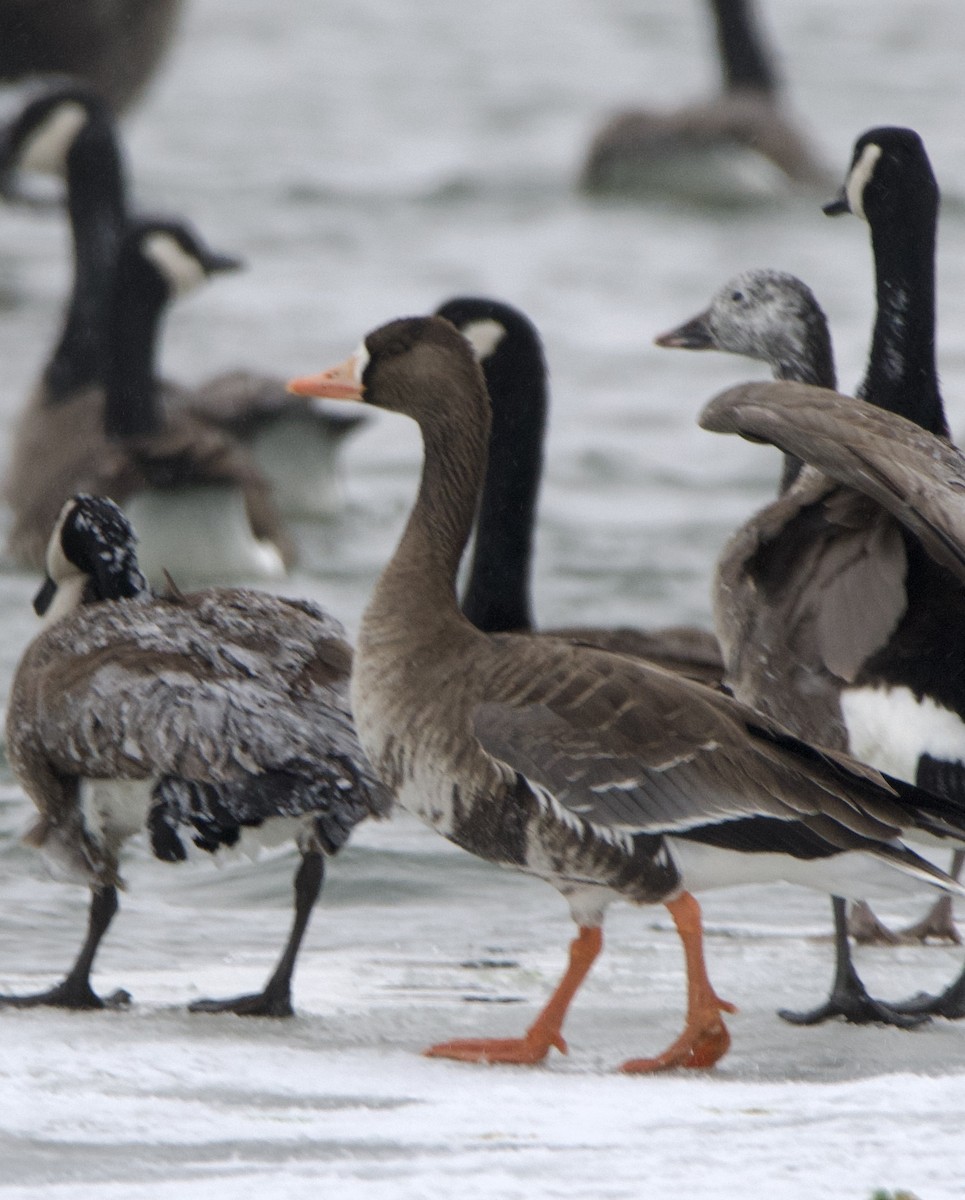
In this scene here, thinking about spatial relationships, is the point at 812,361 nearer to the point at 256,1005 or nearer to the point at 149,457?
the point at 256,1005

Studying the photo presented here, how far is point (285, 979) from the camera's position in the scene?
550 cm

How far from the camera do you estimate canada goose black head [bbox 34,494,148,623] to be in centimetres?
621

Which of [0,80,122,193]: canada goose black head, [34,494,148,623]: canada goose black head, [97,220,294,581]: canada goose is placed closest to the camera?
[34,494,148,623]: canada goose black head

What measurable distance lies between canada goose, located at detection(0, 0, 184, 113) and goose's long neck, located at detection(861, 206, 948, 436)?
1674 centimetres

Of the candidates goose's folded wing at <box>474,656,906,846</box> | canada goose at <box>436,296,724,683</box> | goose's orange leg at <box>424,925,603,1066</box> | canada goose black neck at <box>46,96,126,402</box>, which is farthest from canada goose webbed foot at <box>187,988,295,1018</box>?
canada goose black neck at <box>46,96,126,402</box>

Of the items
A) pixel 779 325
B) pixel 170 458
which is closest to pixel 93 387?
pixel 170 458

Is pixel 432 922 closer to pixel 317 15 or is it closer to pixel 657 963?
pixel 657 963

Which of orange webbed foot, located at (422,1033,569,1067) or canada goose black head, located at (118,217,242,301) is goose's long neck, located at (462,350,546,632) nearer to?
orange webbed foot, located at (422,1033,569,1067)

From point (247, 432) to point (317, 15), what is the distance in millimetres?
25946

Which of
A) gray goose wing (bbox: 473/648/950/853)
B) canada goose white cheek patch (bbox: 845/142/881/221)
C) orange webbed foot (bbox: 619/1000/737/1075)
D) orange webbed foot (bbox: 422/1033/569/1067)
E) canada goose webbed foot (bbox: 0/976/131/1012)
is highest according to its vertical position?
canada goose white cheek patch (bbox: 845/142/881/221)

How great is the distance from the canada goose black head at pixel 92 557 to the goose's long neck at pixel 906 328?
2.14 metres

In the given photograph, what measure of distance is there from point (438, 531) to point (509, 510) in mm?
2215

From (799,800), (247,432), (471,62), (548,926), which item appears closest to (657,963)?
(548,926)

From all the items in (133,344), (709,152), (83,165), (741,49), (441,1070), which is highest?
(741,49)
